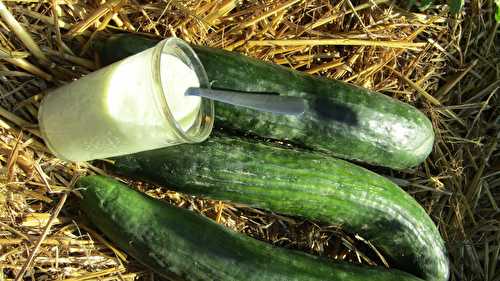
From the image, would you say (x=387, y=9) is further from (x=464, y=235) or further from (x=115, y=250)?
(x=115, y=250)

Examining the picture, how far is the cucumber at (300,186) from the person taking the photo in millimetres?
2604

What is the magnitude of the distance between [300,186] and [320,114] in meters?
0.34

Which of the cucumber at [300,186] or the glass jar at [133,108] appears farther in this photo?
the cucumber at [300,186]

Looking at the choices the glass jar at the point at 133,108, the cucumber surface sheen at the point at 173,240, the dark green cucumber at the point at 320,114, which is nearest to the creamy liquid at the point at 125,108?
the glass jar at the point at 133,108

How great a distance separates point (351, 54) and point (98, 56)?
49.9 inches

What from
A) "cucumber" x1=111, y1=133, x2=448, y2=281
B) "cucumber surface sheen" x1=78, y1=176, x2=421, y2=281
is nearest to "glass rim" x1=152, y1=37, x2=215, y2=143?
"cucumber" x1=111, y1=133, x2=448, y2=281

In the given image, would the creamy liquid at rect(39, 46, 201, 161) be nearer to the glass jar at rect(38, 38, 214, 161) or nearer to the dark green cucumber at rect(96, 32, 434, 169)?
the glass jar at rect(38, 38, 214, 161)

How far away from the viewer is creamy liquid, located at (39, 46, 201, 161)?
6.75 ft

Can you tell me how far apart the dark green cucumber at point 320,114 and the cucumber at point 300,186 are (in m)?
0.08

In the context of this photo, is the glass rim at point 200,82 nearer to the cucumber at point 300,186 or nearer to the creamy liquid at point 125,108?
the creamy liquid at point 125,108

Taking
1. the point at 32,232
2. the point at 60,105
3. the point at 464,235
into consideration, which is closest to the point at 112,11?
the point at 60,105

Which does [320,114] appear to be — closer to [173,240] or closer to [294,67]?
[294,67]

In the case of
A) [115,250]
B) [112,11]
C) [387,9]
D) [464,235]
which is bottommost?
[464,235]

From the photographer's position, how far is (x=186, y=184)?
8.59 ft
